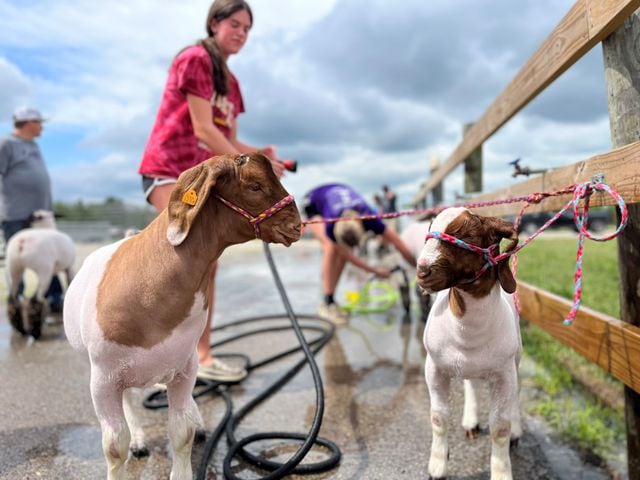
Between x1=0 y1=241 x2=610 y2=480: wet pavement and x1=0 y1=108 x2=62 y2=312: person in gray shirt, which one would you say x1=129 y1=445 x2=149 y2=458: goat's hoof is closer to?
x1=0 y1=241 x2=610 y2=480: wet pavement

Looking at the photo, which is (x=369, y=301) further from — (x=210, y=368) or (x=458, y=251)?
(x=458, y=251)

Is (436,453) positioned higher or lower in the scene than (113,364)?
lower

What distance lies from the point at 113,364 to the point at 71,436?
1.26 metres

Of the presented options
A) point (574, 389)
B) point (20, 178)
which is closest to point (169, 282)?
point (574, 389)

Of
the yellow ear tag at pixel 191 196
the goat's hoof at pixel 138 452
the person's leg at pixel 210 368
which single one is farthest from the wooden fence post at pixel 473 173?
the yellow ear tag at pixel 191 196

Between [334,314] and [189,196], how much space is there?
14.8 ft

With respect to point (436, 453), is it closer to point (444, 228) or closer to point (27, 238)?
point (444, 228)

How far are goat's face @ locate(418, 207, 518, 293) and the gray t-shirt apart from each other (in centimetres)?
575

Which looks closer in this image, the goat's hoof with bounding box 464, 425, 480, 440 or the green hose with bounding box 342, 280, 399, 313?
the goat's hoof with bounding box 464, 425, 480, 440

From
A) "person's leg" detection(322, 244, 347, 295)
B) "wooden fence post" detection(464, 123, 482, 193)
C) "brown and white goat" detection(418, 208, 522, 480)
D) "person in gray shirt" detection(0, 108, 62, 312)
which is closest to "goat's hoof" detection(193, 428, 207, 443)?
"brown and white goat" detection(418, 208, 522, 480)

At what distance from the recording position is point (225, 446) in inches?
114

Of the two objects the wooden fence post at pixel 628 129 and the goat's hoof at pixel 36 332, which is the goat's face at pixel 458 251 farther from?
the goat's hoof at pixel 36 332

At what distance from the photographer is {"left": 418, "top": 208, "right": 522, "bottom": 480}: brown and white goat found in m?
1.98

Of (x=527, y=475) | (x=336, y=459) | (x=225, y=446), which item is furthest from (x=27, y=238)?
(x=527, y=475)
